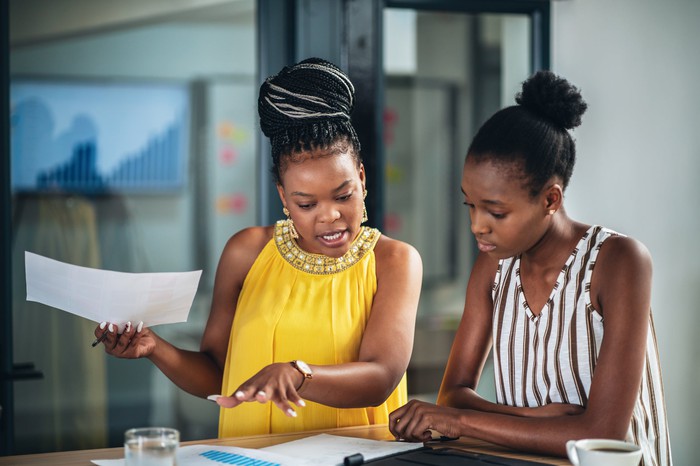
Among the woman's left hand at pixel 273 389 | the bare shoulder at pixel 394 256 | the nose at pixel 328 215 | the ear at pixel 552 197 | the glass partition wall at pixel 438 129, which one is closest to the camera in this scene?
the woman's left hand at pixel 273 389

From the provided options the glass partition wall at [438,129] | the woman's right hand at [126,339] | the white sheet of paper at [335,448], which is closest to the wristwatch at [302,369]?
the white sheet of paper at [335,448]

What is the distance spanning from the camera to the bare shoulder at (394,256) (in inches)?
85.0

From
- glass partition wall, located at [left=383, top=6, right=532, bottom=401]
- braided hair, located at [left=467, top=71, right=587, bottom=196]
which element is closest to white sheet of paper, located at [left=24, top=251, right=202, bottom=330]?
braided hair, located at [left=467, top=71, right=587, bottom=196]

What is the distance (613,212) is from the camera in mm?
3479

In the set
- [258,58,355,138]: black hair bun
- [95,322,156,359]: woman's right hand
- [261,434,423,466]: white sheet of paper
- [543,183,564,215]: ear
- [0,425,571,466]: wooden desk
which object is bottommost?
[0,425,571,466]: wooden desk

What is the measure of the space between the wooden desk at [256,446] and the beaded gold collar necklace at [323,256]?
43cm

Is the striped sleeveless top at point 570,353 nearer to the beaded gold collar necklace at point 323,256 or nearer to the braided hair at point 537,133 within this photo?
the braided hair at point 537,133

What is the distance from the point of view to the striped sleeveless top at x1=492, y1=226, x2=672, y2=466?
1853mm

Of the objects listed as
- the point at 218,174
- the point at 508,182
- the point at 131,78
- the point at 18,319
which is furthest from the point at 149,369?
the point at 508,182

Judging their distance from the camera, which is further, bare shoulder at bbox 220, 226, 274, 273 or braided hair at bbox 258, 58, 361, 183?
bare shoulder at bbox 220, 226, 274, 273

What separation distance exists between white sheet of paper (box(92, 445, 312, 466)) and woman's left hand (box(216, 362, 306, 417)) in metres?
0.09

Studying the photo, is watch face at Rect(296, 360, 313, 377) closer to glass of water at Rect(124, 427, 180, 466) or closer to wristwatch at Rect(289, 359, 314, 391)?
wristwatch at Rect(289, 359, 314, 391)

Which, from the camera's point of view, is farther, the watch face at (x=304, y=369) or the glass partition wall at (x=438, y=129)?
the glass partition wall at (x=438, y=129)

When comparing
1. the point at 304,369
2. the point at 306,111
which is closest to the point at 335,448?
the point at 304,369
